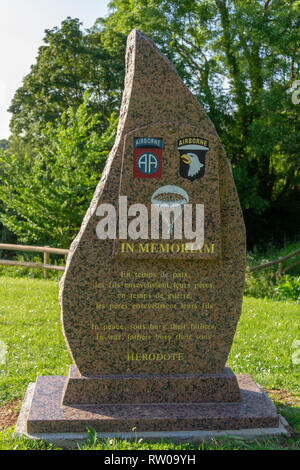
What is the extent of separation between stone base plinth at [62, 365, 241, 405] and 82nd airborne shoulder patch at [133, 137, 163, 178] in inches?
71.2

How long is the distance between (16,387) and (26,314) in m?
3.41

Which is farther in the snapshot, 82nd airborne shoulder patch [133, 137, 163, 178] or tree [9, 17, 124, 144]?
tree [9, 17, 124, 144]

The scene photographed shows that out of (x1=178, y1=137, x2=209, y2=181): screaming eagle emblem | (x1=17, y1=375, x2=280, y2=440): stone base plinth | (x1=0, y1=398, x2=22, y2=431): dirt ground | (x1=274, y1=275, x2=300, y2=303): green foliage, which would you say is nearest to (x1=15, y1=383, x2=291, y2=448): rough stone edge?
(x1=17, y1=375, x2=280, y2=440): stone base plinth

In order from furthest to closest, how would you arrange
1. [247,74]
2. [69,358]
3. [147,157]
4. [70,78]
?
1. [70,78]
2. [247,74]
3. [69,358]
4. [147,157]

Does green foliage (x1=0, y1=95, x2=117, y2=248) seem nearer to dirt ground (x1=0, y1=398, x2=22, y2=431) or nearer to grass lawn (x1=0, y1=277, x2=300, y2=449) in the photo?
grass lawn (x1=0, y1=277, x2=300, y2=449)

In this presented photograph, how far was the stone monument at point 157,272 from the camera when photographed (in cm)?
436

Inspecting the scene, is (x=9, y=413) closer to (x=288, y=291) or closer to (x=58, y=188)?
(x=288, y=291)

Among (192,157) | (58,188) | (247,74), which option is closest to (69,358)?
(192,157)

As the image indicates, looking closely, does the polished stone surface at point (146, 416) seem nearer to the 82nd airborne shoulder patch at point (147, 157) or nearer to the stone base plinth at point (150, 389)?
the stone base plinth at point (150, 389)

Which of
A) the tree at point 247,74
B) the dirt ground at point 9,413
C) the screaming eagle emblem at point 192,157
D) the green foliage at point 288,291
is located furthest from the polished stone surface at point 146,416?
the tree at point 247,74

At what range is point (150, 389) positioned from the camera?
4410 mm

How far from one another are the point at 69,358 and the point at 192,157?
10.6ft

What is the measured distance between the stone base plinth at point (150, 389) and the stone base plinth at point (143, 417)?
5 cm

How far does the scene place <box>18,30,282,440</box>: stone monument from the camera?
4363 millimetres
